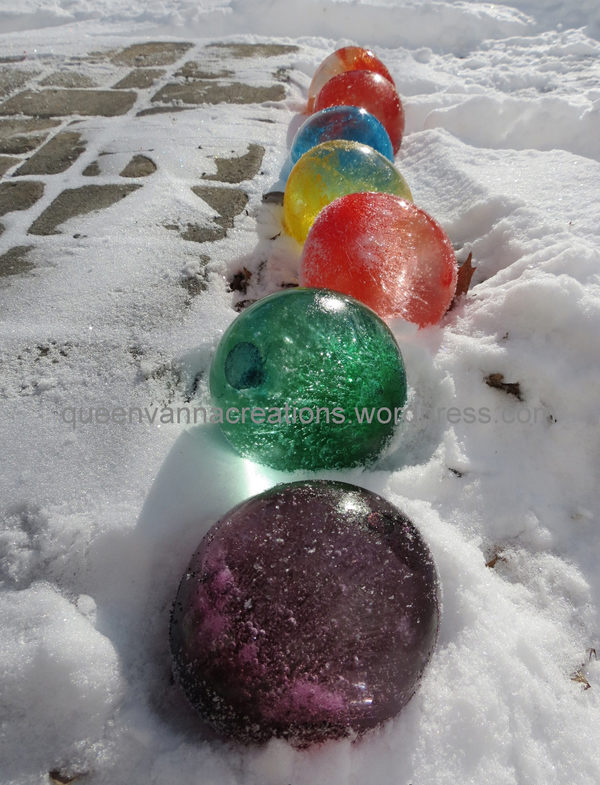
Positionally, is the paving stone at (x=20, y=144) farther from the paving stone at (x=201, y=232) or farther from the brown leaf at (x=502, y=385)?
the brown leaf at (x=502, y=385)

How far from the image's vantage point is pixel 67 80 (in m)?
4.66

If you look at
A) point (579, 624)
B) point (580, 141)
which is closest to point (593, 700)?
point (579, 624)

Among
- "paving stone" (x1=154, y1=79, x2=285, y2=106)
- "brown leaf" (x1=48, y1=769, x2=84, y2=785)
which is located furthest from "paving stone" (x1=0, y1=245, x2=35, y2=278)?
"paving stone" (x1=154, y1=79, x2=285, y2=106)

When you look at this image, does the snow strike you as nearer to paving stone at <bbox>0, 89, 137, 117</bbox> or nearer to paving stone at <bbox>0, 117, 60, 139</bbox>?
paving stone at <bbox>0, 117, 60, 139</bbox>

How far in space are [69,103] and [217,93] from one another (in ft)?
3.76

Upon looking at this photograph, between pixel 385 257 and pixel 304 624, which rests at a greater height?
pixel 385 257

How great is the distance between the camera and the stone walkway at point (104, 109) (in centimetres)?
299

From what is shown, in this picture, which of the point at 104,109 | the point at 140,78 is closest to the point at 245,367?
the point at 104,109

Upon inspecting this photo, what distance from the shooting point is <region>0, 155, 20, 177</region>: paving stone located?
3.36 metres

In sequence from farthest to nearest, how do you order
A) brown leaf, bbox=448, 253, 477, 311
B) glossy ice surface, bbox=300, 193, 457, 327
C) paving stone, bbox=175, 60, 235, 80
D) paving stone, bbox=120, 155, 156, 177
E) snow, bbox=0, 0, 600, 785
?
paving stone, bbox=175, 60, 235, 80 < paving stone, bbox=120, 155, 156, 177 < brown leaf, bbox=448, 253, 477, 311 < glossy ice surface, bbox=300, 193, 457, 327 < snow, bbox=0, 0, 600, 785

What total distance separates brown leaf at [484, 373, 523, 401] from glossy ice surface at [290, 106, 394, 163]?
1.56m

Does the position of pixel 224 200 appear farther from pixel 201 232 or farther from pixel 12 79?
pixel 12 79

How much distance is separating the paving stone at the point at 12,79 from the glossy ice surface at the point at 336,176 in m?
3.28

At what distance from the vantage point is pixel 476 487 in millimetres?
1805
